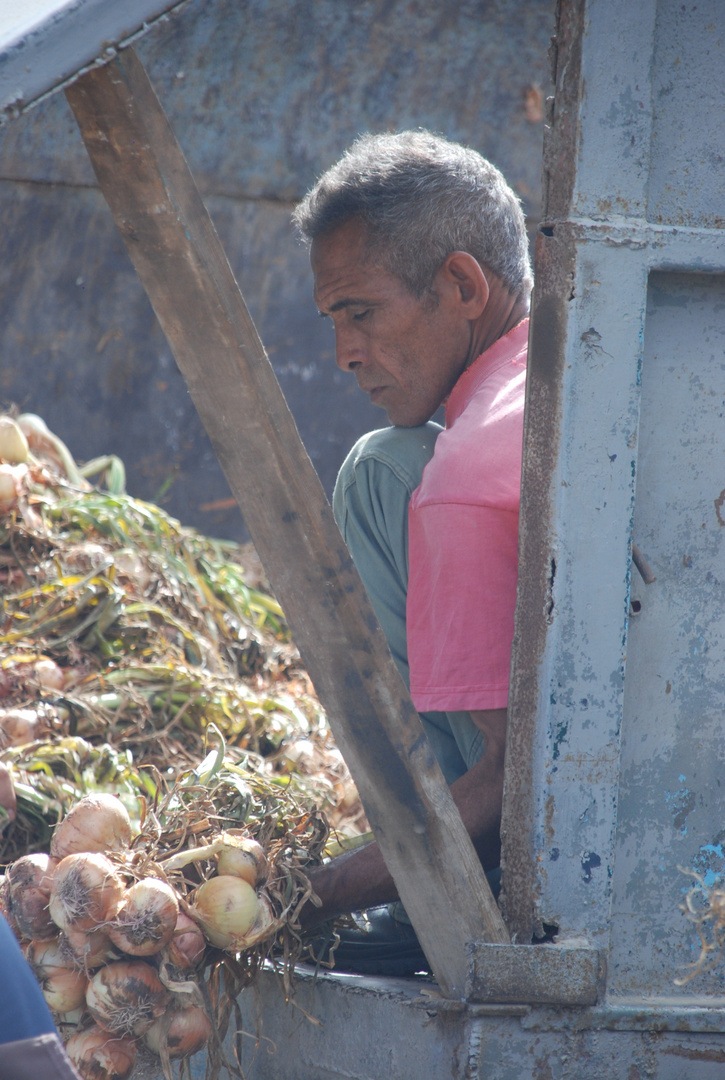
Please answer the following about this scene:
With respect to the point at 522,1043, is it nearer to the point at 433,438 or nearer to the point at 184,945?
the point at 184,945

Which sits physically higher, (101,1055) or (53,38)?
Result: (53,38)

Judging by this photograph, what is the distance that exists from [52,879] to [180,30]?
12.2ft

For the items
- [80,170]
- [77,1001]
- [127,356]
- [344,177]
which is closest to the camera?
[77,1001]

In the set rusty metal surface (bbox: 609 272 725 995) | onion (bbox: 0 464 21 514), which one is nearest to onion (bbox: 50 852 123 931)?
rusty metal surface (bbox: 609 272 725 995)

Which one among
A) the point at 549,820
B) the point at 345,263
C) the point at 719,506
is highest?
the point at 345,263

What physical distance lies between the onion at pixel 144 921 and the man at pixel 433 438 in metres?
0.29

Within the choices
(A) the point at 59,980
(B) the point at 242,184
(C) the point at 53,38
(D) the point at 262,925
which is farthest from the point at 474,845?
(B) the point at 242,184

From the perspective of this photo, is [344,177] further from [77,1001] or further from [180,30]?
[180,30]

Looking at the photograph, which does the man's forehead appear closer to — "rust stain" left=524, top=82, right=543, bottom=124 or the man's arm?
the man's arm

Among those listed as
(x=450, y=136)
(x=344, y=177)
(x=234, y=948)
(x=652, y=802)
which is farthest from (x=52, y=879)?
(x=450, y=136)

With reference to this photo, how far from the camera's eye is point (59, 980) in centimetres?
156

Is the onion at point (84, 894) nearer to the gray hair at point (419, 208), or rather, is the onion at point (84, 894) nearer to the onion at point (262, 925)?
the onion at point (262, 925)

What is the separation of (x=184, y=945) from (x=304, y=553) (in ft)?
2.20

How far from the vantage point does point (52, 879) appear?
1.60 m
